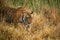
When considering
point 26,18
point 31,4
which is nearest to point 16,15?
point 26,18

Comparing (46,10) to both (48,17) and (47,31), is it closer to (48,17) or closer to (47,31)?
(48,17)

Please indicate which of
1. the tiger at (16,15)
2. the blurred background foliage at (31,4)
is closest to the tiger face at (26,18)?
the tiger at (16,15)

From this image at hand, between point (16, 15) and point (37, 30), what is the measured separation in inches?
15.0

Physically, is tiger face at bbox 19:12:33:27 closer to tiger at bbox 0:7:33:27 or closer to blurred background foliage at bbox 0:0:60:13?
tiger at bbox 0:7:33:27

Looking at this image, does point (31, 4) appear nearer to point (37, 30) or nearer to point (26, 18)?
point (26, 18)

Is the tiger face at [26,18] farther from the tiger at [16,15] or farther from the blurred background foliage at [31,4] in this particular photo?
the blurred background foliage at [31,4]

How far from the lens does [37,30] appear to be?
412 cm

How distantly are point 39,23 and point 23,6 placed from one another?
14.1 inches

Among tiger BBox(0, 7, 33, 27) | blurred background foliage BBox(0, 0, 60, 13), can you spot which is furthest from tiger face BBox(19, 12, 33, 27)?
blurred background foliage BBox(0, 0, 60, 13)

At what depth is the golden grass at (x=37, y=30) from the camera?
400cm

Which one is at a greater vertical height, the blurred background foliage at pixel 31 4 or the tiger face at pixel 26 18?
the blurred background foliage at pixel 31 4

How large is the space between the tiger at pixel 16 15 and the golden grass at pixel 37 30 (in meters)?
0.07

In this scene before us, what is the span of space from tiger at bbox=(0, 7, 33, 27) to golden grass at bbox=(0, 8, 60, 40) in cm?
7

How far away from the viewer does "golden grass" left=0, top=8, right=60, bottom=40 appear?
400 cm
